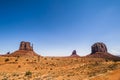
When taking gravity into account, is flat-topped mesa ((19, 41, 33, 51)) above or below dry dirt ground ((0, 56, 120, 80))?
above

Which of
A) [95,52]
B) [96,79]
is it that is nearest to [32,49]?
[95,52]

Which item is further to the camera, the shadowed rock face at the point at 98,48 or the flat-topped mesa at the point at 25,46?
the shadowed rock face at the point at 98,48

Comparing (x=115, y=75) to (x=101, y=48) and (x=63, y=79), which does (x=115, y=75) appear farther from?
(x=101, y=48)

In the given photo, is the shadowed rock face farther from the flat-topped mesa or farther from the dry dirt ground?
the dry dirt ground

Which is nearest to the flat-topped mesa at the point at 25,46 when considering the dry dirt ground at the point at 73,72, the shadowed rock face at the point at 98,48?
the shadowed rock face at the point at 98,48

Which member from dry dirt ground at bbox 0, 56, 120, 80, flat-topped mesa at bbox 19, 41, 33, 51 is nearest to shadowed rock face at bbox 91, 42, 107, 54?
flat-topped mesa at bbox 19, 41, 33, 51

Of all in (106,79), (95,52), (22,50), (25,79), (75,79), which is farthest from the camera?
(95,52)

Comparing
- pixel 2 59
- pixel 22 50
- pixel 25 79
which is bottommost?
pixel 25 79

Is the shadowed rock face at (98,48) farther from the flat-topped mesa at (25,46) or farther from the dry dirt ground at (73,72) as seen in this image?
the dry dirt ground at (73,72)

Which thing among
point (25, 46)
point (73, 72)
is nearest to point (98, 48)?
point (25, 46)

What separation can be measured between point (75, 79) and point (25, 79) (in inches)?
352

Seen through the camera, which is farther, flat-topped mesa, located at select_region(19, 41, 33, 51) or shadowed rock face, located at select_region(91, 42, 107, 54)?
shadowed rock face, located at select_region(91, 42, 107, 54)

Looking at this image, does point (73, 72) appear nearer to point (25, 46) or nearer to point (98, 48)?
point (25, 46)

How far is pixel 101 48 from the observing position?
447ft
